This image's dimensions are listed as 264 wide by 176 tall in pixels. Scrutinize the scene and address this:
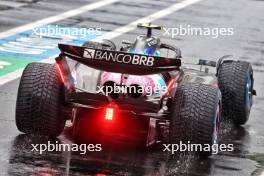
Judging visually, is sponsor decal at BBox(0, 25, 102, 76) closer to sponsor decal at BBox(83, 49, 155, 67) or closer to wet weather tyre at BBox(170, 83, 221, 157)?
sponsor decal at BBox(83, 49, 155, 67)

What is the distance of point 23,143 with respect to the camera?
12.3 metres

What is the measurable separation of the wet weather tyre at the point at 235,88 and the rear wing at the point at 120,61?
7.97 ft

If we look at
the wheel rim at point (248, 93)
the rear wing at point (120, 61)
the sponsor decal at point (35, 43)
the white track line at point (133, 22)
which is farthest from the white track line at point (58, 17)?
the rear wing at point (120, 61)

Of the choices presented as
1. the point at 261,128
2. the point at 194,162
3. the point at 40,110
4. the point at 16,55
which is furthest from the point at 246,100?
the point at 16,55

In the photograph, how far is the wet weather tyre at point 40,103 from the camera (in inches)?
476

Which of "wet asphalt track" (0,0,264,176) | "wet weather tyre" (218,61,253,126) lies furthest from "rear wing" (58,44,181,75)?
"wet weather tyre" (218,61,253,126)

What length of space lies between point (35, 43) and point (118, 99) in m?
9.11

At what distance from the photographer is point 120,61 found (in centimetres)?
1170

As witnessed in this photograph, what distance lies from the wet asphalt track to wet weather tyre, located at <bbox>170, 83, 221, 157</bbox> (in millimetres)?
324

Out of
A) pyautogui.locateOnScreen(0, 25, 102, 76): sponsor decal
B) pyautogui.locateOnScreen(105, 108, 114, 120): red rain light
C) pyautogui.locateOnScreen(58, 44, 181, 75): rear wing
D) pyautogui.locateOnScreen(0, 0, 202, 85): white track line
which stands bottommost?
pyautogui.locateOnScreen(0, 25, 102, 76): sponsor decal

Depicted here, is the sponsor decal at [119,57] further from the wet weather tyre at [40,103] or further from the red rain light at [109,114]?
the wet weather tyre at [40,103]

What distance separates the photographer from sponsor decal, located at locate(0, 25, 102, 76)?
61.2 ft

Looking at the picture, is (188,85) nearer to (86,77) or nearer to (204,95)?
(204,95)

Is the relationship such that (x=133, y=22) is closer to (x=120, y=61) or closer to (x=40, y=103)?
(x=40, y=103)
